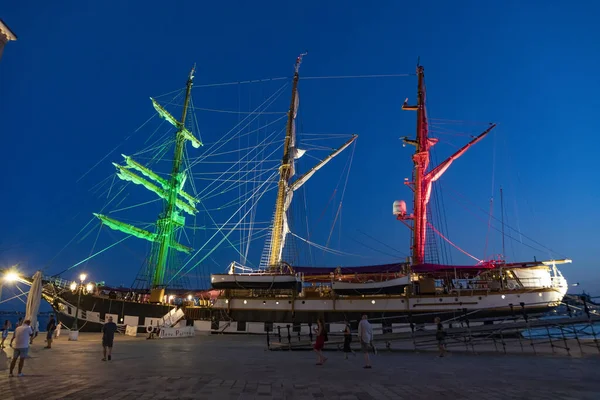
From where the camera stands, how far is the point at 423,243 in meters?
33.2

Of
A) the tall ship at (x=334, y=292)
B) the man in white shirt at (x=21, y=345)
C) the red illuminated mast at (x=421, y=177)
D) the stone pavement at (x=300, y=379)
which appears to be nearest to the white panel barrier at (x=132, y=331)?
the tall ship at (x=334, y=292)

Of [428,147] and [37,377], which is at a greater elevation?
[428,147]

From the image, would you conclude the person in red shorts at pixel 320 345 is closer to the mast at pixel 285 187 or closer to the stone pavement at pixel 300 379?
the stone pavement at pixel 300 379

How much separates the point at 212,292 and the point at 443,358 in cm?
2418

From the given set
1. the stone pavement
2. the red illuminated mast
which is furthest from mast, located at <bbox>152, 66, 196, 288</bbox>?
the stone pavement

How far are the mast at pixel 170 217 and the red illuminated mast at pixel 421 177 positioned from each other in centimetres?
2334

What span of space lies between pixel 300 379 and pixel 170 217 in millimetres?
35276

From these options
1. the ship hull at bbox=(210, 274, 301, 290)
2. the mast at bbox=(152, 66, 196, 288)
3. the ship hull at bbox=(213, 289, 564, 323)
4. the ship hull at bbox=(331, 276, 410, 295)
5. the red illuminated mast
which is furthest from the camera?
the mast at bbox=(152, 66, 196, 288)

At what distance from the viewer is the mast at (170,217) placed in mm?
37625

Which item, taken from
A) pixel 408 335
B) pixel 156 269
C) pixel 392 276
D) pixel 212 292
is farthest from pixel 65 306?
pixel 408 335

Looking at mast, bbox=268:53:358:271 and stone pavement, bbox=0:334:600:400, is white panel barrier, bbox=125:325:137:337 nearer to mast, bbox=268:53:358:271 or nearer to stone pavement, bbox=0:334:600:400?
mast, bbox=268:53:358:271

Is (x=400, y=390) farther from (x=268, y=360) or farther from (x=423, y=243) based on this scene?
(x=423, y=243)

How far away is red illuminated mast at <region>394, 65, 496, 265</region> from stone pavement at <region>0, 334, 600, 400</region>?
870 inches

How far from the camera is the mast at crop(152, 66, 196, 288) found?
37.6 meters
